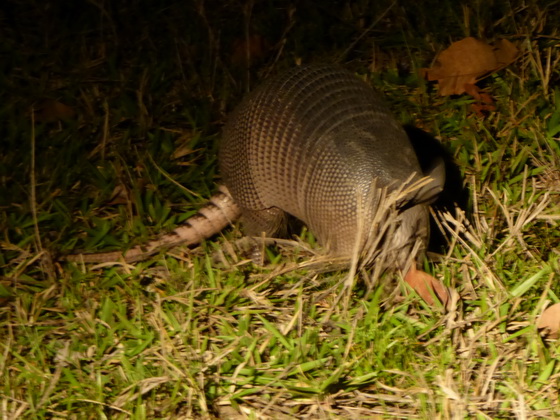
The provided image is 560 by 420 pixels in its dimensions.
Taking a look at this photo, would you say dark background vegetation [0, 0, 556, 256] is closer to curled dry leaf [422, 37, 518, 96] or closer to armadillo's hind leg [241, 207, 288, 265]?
curled dry leaf [422, 37, 518, 96]

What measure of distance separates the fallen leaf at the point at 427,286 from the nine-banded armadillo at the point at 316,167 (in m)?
0.07

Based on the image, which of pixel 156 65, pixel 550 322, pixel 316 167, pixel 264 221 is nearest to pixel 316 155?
pixel 316 167

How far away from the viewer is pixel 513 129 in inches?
165

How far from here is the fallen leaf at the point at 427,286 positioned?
318 centimetres

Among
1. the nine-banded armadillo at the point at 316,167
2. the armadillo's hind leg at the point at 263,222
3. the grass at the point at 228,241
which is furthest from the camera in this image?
the armadillo's hind leg at the point at 263,222

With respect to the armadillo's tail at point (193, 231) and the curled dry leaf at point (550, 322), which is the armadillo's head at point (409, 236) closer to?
the curled dry leaf at point (550, 322)

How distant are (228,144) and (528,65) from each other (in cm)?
180

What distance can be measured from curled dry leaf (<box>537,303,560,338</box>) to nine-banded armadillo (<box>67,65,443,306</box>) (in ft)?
1.79

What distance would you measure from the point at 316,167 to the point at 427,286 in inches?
28.0

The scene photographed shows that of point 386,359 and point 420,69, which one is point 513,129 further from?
point 386,359

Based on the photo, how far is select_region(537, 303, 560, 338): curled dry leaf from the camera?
9.80 ft

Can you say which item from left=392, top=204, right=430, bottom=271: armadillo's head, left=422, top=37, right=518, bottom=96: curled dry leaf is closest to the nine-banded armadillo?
left=392, top=204, right=430, bottom=271: armadillo's head

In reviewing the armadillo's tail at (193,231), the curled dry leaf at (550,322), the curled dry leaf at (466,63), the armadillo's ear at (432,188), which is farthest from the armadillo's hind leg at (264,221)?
the curled dry leaf at (550,322)

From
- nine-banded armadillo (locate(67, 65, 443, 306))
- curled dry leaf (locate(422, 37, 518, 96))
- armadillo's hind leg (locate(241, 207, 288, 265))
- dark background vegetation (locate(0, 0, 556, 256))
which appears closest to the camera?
nine-banded armadillo (locate(67, 65, 443, 306))
